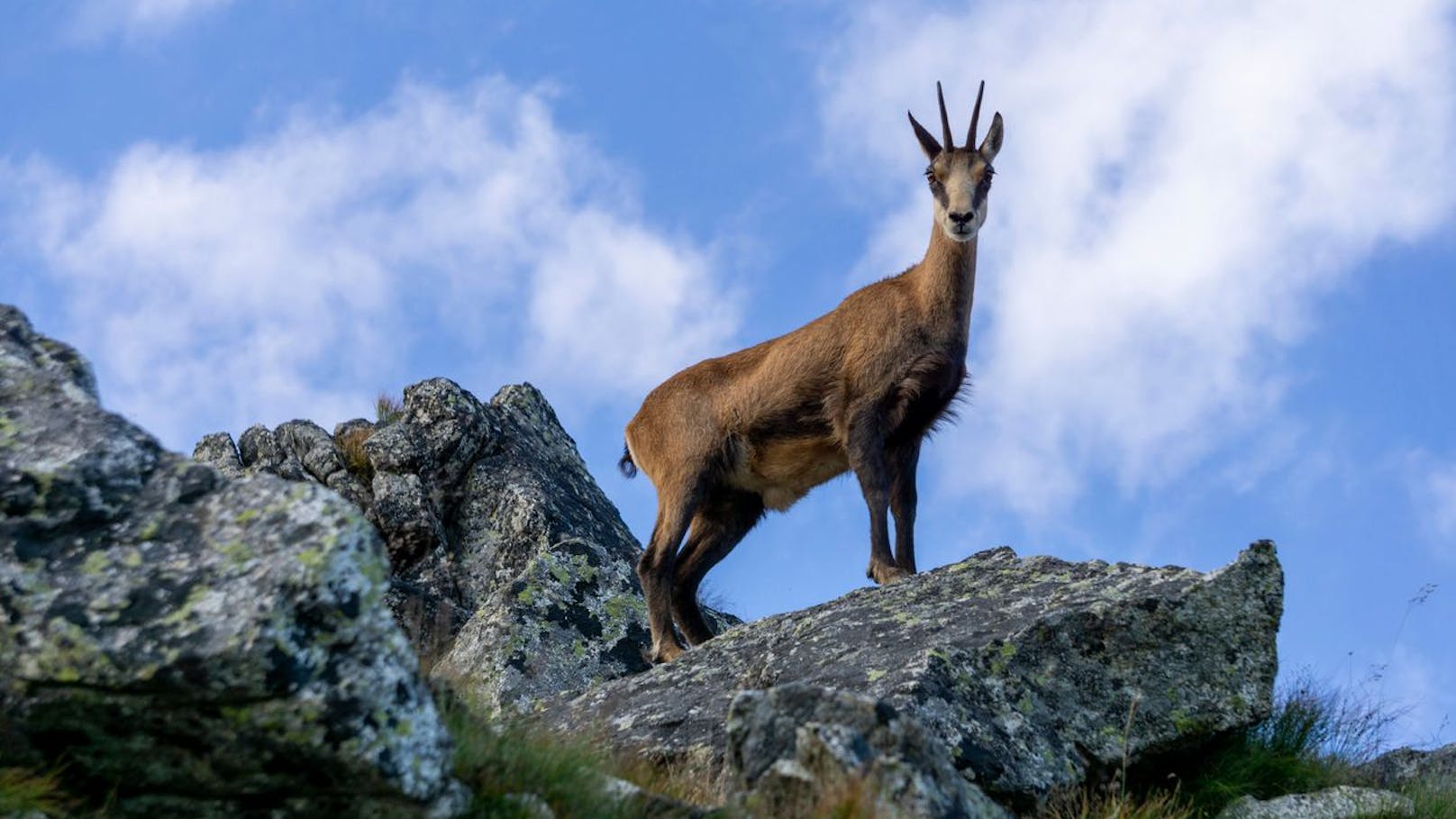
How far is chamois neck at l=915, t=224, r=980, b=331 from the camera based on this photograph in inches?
499

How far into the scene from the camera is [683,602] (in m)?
12.5

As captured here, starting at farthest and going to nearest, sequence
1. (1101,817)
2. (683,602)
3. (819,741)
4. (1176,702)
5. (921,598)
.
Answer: (683,602), (921,598), (1176,702), (1101,817), (819,741)

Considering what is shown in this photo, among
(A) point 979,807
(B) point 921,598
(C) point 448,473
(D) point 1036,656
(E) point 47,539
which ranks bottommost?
(A) point 979,807

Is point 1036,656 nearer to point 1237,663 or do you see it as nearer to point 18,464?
point 1237,663

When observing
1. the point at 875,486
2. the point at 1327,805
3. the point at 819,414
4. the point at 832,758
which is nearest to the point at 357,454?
the point at 819,414

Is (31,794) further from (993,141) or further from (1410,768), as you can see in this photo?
(993,141)

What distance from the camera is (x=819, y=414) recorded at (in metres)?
12.5

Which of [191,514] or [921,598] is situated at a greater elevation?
[921,598]

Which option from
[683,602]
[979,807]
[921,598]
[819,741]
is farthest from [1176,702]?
[683,602]

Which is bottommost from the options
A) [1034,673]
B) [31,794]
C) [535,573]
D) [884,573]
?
[31,794]

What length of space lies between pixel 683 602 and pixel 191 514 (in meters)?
7.96

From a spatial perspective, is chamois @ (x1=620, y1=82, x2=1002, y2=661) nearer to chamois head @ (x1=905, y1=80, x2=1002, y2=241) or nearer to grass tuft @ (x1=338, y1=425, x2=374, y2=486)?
chamois head @ (x1=905, y1=80, x2=1002, y2=241)

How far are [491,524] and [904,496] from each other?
15.9 ft

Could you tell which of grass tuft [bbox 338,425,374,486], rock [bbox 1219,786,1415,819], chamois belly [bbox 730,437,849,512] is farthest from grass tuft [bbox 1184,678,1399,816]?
grass tuft [bbox 338,425,374,486]
